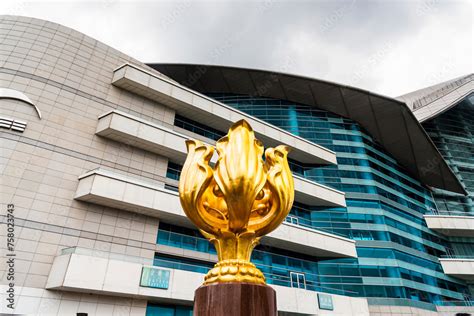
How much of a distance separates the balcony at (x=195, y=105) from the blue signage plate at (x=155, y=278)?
368 inches

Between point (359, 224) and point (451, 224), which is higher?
point (451, 224)

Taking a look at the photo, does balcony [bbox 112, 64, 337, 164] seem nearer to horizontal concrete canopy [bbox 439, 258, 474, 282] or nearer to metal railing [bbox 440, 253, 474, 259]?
horizontal concrete canopy [bbox 439, 258, 474, 282]

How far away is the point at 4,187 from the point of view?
11477 mm

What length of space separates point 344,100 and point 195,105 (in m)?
16.1

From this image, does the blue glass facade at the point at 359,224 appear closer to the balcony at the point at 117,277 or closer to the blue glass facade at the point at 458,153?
the balcony at the point at 117,277

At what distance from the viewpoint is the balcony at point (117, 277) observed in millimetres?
10484

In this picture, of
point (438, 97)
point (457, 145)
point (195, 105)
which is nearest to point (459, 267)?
point (457, 145)

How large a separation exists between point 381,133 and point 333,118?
16.2 ft

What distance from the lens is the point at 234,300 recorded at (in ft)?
11.9

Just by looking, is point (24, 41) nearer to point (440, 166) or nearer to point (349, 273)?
point (349, 273)

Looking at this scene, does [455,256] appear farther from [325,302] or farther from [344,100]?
[325,302]

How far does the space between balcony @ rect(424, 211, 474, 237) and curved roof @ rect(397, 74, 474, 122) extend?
11089 millimetres

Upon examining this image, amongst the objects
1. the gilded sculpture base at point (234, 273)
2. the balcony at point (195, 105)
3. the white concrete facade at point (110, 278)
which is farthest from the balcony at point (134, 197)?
the gilded sculpture base at point (234, 273)

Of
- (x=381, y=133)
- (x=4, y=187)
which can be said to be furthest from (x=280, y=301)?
(x=381, y=133)
